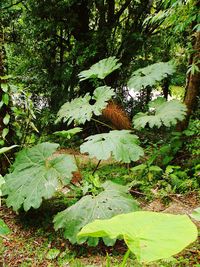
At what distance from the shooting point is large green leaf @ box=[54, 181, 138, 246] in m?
2.68

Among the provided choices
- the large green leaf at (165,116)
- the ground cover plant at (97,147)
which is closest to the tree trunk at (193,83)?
the ground cover plant at (97,147)

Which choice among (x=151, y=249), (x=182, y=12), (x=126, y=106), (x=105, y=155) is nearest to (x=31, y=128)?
(x=105, y=155)

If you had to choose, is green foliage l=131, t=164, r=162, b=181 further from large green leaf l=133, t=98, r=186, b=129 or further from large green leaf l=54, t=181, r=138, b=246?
large green leaf l=54, t=181, r=138, b=246

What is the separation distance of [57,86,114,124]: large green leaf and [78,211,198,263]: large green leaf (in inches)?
125

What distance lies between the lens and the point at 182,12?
11.4 feet

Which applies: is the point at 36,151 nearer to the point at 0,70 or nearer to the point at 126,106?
the point at 0,70

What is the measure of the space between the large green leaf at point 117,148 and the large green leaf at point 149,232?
92.0 inches

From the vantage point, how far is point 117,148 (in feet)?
10.9

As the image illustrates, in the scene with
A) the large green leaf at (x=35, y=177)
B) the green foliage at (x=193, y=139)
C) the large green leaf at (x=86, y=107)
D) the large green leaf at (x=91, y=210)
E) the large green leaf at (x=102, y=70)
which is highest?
the large green leaf at (x=102, y=70)

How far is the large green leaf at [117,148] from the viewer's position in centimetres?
326

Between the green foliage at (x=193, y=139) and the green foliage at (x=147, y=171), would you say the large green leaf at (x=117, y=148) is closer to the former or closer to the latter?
the green foliage at (x=147, y=171)

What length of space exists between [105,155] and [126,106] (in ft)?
14.9

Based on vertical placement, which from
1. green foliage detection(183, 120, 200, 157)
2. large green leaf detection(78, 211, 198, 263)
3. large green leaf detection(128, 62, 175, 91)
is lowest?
green foliage detection(183, 120, 200, 157)

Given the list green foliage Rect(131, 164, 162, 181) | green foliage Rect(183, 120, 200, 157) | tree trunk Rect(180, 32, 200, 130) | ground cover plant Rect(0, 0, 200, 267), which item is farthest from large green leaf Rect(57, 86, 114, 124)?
green foliage Rect(183, 120, 200, 157)
